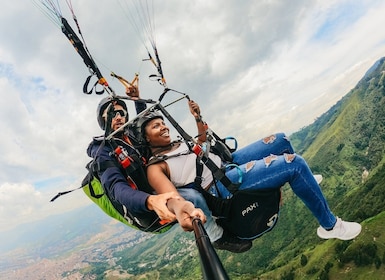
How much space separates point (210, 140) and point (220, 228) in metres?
1.01

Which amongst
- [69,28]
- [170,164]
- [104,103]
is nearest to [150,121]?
[170,164]

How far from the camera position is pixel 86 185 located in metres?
3.87

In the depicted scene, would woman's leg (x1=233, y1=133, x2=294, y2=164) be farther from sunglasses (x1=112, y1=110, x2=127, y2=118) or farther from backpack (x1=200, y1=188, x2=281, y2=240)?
sunglasses (x1=112, y1=110, x2=127, y2=118)

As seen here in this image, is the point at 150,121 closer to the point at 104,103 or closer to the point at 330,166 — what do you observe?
the point at 104,103

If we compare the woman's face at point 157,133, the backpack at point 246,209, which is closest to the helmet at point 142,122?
the woman's face at point 157,133

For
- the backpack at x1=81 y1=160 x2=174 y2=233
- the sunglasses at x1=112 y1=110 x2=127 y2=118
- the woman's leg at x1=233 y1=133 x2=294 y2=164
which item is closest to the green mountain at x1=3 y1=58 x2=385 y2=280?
the woman's leg at x1=233 y1=133 x2=294 y2=164

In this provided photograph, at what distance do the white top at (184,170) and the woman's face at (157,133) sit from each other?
23 cm

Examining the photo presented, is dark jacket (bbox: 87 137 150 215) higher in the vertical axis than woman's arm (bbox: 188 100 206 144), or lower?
lower

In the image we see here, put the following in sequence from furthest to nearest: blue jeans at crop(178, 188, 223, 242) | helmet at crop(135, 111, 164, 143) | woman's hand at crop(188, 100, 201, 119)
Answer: woman's hand at crop(188, 100, 201, 119), helmet at crop(135, 111, 164, 143), blue jeans at crop(178, 188, 223, 242)

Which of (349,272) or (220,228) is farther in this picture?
(349,272)

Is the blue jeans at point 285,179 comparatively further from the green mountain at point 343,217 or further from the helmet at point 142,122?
the green mountain at point 343,217

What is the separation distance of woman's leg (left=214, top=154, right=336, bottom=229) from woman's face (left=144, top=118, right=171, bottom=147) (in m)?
0.82

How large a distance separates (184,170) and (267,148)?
1.06 metres

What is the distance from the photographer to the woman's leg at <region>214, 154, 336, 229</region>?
121 inches
